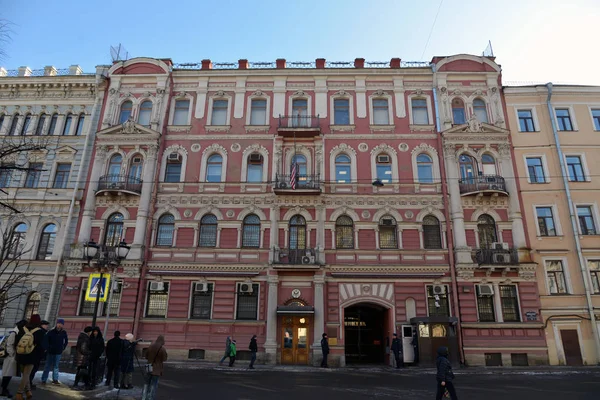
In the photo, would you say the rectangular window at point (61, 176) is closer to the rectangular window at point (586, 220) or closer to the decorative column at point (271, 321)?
the decorative column at point (271, 321)

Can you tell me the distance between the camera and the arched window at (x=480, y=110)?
80.9 feet

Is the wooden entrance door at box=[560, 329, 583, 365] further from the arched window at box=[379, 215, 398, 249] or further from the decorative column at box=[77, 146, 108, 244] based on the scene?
the decorative column at box=[77, 146, 108, 244]

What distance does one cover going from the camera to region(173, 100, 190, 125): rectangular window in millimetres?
25381

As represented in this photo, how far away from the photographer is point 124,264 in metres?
21.8

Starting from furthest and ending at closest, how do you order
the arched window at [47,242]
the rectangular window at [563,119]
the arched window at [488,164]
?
the rectangular window at [563,119] < the arched window at [488,164] < the arched window at [47,242]

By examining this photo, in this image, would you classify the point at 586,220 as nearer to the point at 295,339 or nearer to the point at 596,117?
the point at 596,117

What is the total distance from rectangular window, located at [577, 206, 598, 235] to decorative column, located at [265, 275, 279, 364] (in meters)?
17.7

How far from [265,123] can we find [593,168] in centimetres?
1996

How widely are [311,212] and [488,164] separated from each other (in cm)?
1109

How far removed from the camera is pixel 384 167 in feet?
78.4

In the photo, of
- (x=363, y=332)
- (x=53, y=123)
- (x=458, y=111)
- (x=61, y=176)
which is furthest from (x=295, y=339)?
(x=53, y=123)

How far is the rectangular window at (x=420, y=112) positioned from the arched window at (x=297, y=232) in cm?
956

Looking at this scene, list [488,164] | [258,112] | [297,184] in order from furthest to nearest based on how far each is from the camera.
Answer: [258,112], [488,164], [297,184]

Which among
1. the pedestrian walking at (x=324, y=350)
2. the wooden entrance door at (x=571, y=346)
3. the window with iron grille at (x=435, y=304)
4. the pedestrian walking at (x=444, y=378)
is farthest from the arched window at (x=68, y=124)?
the wooden entrance door at (x=571, y=346)
